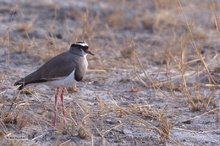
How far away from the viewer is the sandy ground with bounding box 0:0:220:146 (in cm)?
356

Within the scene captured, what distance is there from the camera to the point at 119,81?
5355 mm

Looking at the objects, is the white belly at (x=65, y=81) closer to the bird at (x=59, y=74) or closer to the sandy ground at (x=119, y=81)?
the bird at (x=59, y=74)

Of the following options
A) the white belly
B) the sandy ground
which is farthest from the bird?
the sandy ground

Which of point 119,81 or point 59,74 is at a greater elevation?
point 59,74

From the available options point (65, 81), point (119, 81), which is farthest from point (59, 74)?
point (119, 81)

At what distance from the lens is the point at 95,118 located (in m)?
3.89

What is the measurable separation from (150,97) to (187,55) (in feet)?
6.19

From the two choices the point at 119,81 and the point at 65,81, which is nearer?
the point at 65,81

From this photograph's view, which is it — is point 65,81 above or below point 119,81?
above

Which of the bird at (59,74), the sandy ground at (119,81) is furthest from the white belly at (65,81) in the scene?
the sandy ground at (119,81)

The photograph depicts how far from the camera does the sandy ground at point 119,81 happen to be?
3557 mm

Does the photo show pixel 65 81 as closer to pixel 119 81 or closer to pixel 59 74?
pixel 59 74

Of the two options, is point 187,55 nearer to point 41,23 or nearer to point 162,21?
point 162,21

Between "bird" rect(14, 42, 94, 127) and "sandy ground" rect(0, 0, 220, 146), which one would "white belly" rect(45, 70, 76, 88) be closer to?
"bird" rect(14, 42, 94, 127)
